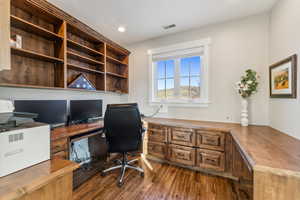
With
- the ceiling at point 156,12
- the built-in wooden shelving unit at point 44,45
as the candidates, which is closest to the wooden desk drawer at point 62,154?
the built-in wooden shelving unit at point 44,45

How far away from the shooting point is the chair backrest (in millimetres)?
1993

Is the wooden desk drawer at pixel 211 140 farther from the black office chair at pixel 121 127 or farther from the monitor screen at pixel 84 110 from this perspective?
the monitor screen at pixel 84 110

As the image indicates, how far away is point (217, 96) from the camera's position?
2561 mm

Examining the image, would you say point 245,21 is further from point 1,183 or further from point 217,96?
point 1,183

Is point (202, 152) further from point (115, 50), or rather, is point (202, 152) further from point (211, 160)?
point (115, 50)

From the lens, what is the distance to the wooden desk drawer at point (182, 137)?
7.48ft

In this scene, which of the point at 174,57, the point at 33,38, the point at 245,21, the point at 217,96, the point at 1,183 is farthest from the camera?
the point at 174,57

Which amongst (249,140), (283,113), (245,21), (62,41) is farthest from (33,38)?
(283,113)

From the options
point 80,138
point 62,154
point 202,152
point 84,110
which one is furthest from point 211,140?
point 84,110

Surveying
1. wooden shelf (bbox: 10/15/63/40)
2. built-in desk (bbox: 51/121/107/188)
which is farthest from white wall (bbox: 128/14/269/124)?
wooden shelf (bbox: 10/15/63/40)

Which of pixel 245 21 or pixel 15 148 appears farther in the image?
pixel 245 21

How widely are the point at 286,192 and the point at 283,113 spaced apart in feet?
4.25

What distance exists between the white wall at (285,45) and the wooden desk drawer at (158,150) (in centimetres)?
174

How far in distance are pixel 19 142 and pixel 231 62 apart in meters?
2.95
